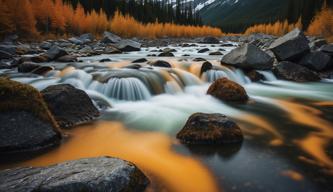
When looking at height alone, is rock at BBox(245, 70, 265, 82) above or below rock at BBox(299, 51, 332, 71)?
below

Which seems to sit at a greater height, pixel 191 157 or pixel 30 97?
pixel 30 97

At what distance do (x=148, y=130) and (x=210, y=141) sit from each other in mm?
1954

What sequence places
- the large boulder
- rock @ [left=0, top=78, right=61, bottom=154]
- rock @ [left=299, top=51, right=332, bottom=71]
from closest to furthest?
1. rock @ [left=0, top=78, right=61, bottom=154]
2. the large boulder
3. rock @ [left=299, top=51, right=332, bottom=71]

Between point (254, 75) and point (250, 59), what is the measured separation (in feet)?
3.19

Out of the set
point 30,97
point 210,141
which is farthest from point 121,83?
point 210,141

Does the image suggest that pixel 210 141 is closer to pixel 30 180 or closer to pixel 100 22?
pixel 30 180

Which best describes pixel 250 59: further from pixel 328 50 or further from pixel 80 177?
pixel 80 177

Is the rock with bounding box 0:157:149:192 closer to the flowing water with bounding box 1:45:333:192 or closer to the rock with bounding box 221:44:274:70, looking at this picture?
the flowing water with bounding box 1:45:333:192

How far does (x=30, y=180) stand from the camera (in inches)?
161

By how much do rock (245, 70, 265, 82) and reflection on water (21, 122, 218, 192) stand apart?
942 centimetres

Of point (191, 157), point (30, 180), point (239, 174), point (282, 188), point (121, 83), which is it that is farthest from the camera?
point (121, 83)

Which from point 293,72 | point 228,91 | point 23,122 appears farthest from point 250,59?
point 23,122

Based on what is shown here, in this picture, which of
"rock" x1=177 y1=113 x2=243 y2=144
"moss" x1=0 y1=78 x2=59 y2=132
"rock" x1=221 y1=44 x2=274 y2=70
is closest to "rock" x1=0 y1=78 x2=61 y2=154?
"moss" x1=0 y1=78 x2=59 y2=132

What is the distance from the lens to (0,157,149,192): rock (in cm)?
392
